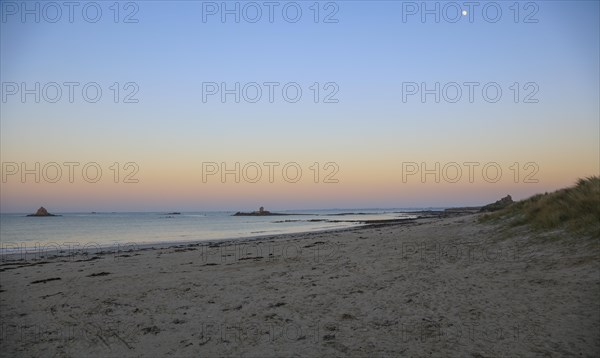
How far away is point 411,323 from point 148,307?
17.6 feet

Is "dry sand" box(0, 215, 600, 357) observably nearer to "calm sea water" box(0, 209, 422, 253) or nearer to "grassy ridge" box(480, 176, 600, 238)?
"grassy ridge" box(480, 176, 600, 238)

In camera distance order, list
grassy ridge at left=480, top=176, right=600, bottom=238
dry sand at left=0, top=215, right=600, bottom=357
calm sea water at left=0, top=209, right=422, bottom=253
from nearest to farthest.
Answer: dry sand at left=0, top=215, right=600, bottom=357 → grassy ridge at left=480, top=176, right=600, bottom=238 → calm sea water at left=0, top=209, right=422, bottom=253

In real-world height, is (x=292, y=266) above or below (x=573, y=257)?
below

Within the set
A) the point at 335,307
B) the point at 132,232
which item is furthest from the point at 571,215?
the point at 132,232

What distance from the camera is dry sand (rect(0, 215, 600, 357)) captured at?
17.7 feet

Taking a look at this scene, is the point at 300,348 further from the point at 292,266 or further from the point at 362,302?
the point at 292,266

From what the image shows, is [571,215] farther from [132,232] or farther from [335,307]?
[132,232]

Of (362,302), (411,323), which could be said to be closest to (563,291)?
(411,323)

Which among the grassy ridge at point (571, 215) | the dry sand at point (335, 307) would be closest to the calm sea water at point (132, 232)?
the dry sand at point (335, 307)

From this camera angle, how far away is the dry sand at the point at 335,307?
540 centimetres

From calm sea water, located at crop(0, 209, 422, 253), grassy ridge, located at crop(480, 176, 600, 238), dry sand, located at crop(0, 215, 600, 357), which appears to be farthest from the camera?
calm sea water, located at crop(0, 209, 422, 253)

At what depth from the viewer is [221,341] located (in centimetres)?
578

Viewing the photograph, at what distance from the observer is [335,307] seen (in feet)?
23.4

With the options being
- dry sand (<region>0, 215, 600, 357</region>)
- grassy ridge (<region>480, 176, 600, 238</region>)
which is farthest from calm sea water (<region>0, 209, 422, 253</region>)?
grassy ridge (<region>480, 176, 600, 238</region>)
